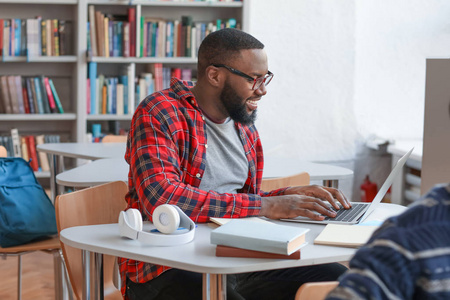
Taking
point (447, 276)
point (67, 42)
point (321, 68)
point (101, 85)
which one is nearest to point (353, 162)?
point (321, 68)

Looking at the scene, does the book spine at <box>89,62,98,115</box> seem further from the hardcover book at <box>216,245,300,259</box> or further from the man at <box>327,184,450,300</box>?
the man at <box>327,184,450,300</box>

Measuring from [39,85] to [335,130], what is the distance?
225 cm

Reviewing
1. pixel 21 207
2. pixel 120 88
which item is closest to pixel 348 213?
pixel 21 207

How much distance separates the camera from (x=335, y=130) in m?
4.97

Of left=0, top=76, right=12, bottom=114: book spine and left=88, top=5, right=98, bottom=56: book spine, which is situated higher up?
left=88, top=5, right=98, bottom=56: book spine

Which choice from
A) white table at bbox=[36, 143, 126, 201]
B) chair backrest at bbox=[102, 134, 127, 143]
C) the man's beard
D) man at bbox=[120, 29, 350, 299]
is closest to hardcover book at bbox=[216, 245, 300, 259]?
man at bbox=[120, 29, 350, 299]

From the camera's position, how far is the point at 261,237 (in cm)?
136

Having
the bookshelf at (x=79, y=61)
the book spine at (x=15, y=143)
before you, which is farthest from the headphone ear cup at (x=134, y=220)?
the book spine at (x=15, y=143)

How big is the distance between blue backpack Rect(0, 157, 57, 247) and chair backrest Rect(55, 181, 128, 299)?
41 centimetres

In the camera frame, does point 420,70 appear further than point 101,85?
Yes

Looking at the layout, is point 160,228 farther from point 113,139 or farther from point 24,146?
point 24,146

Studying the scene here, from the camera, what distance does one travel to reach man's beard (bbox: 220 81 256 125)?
1.97 meters

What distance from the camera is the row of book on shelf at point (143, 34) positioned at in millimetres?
4402

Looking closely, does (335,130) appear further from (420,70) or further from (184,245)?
(184,245)
